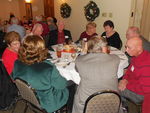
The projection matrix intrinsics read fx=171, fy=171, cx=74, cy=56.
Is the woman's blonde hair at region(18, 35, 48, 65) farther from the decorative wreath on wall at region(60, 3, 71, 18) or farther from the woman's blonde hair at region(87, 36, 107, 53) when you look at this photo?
the decorative wreath on wall at region(60, 3, 71, 18)

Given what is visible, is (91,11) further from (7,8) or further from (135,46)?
(7,8)

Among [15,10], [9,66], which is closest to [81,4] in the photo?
[9,66]

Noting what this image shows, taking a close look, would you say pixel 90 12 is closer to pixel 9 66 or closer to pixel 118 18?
pixel 118 18

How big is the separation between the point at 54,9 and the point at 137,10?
3.90 m

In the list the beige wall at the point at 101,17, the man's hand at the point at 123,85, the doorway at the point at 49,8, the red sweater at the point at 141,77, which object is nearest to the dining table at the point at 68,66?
the man's hand at the point at 123,85

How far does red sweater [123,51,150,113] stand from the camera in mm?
1855

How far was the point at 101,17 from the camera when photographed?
5.39 meters

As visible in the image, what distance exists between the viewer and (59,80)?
6.08 feet

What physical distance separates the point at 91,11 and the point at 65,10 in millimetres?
1553

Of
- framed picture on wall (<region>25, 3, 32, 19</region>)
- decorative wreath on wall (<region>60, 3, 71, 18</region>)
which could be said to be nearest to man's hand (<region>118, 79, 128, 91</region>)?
decorative wreath on wall (<region>60, 3, 71, 18</region>)

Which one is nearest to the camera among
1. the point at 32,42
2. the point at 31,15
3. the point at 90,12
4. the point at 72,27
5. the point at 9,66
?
the point at 32,42

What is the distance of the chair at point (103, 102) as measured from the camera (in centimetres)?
158

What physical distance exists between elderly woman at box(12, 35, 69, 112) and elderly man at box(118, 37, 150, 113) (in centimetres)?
88

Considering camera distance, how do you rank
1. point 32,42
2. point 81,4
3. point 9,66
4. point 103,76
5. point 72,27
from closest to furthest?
point 103,76 < point 32,42 < point 9,66 < point 81,4 < point 72,27
